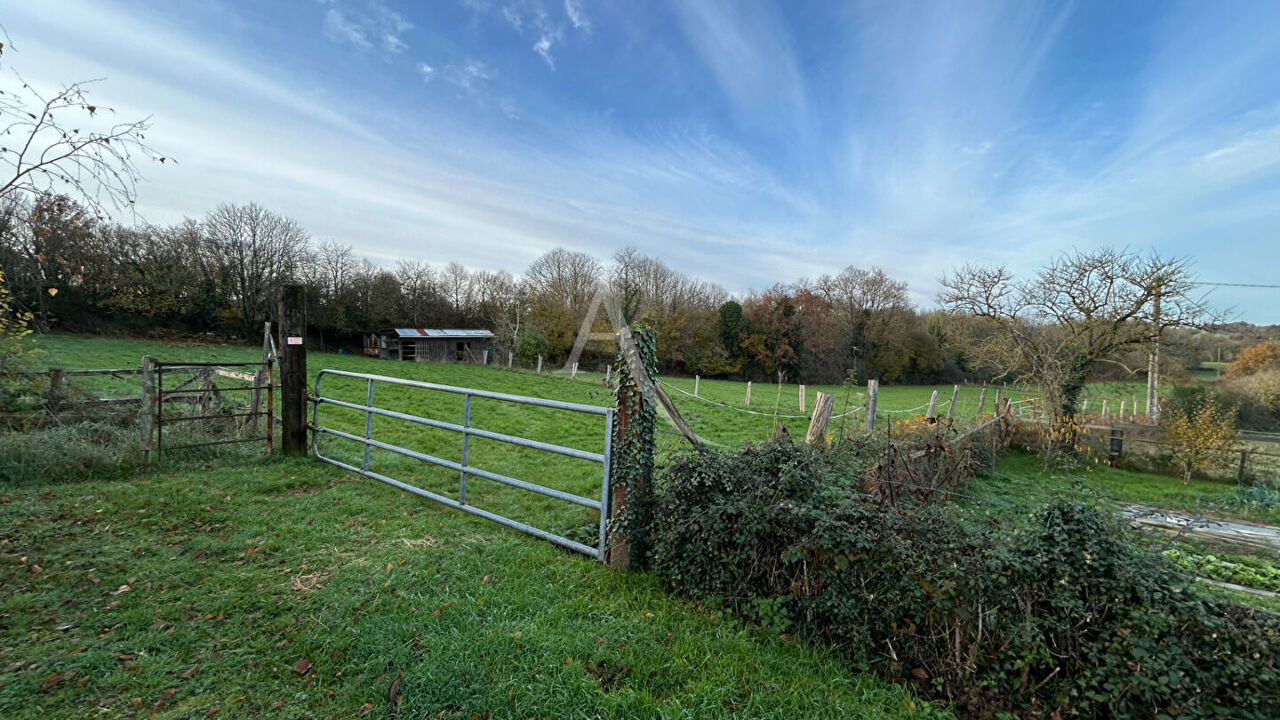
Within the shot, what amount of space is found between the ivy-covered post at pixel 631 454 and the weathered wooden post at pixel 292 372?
15.3 feet

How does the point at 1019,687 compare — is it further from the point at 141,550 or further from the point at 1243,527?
the point at 1243,527

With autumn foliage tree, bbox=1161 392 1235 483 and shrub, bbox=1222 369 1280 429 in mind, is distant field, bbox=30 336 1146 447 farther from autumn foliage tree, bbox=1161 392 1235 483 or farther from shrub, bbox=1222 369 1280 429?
shrub, bbox=1222 369 1280 429

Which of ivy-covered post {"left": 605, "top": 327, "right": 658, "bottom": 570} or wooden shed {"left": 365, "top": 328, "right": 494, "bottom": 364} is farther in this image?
wooden shed {"left": 365, "top": 328, "right": 494, "bottom": 364}

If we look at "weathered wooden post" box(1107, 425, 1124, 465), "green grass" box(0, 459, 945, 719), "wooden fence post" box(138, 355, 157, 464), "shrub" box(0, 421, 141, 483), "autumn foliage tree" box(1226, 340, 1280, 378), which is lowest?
"weathered wooden post" box(1107, 425, 1124, 465)

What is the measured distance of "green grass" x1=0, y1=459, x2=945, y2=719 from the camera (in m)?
2.14

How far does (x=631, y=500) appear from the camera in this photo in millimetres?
3365

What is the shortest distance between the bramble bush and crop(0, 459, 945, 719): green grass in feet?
0.80

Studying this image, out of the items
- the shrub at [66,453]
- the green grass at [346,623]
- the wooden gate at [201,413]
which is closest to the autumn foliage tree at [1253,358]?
the green grass at [346,623]

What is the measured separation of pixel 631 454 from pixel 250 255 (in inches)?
1444

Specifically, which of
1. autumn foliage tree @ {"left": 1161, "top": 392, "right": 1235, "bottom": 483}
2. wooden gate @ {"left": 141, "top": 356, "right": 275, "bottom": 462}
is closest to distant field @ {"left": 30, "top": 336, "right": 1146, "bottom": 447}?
autumn foliage tree @ {"left": 1161, "top": 392, "right": 1235, "bottom": 483}

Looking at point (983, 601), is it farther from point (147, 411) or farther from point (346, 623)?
point (147, 411)

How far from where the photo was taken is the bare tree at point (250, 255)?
29.3m

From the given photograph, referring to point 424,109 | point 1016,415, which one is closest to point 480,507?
point 424,109

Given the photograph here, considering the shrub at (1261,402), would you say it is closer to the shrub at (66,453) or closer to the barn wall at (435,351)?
the shrub at (66,453)
